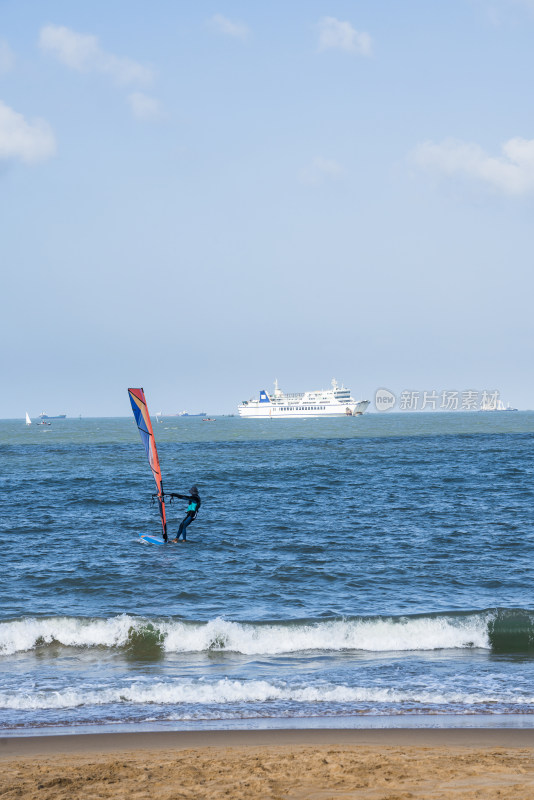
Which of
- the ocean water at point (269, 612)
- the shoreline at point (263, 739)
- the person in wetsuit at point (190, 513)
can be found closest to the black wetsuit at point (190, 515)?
the person in wetsuit at point (190, 513)

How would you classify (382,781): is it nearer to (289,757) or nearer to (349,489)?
(289,757)

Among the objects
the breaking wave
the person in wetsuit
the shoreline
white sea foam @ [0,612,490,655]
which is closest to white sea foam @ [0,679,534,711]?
the shoreline

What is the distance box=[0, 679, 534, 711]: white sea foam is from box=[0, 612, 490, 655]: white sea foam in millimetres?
2217

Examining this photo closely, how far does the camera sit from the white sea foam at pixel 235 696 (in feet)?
31.8

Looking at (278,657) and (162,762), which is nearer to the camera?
(162,762)

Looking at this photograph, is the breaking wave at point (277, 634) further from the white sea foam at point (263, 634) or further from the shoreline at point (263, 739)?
the shoreline at point (263, 739)

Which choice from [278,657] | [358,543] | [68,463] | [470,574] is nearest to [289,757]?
[278,657]

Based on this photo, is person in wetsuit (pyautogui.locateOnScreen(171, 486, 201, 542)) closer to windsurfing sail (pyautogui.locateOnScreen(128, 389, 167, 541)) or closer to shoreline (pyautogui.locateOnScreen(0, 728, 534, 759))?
windsurfing sail (pyautogui.locateOnScreen(128, 389, 167, 541))

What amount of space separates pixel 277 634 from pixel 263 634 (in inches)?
9.7

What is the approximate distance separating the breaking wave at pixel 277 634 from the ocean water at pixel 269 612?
0.03 metres

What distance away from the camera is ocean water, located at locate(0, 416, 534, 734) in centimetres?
975

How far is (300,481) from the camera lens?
128 feet

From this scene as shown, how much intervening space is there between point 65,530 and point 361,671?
50.6 feet

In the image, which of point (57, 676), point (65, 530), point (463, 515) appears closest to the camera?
point (57, 676)
